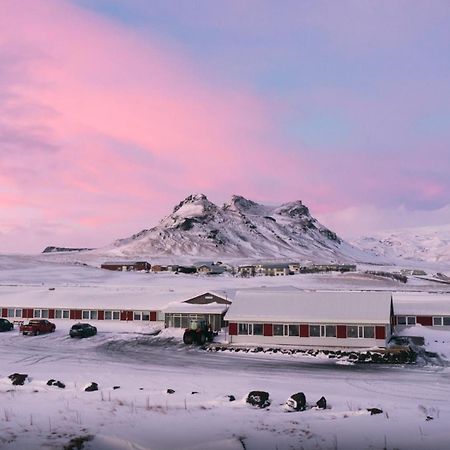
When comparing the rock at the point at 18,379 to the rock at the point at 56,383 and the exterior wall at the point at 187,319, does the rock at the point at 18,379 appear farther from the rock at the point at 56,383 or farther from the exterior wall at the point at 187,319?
the exterior wall at the point at 187,319

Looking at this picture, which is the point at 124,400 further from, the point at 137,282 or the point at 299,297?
the point at 137,282

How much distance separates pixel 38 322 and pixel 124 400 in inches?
1531

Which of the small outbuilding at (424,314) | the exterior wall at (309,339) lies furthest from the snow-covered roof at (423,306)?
the exterior wall at (309,339)

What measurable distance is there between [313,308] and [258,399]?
3075 cm

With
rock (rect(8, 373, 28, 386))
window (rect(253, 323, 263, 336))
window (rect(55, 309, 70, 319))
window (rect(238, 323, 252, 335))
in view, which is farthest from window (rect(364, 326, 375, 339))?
window (rect(55, 309, 70, 319))

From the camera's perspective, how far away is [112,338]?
6166cm

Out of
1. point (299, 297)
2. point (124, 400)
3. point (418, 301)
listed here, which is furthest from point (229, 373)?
point (418, 301)

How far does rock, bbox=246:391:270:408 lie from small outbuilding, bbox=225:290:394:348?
28268 mm

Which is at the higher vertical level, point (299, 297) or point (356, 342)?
point (299, 297)

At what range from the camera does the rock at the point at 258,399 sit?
94.9 ft

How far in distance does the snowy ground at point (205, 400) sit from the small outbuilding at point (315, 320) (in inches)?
247

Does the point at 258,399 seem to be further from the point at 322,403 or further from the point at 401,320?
the point at 401,320

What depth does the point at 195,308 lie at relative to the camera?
68.9 m

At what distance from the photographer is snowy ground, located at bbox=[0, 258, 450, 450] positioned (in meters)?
23.1
